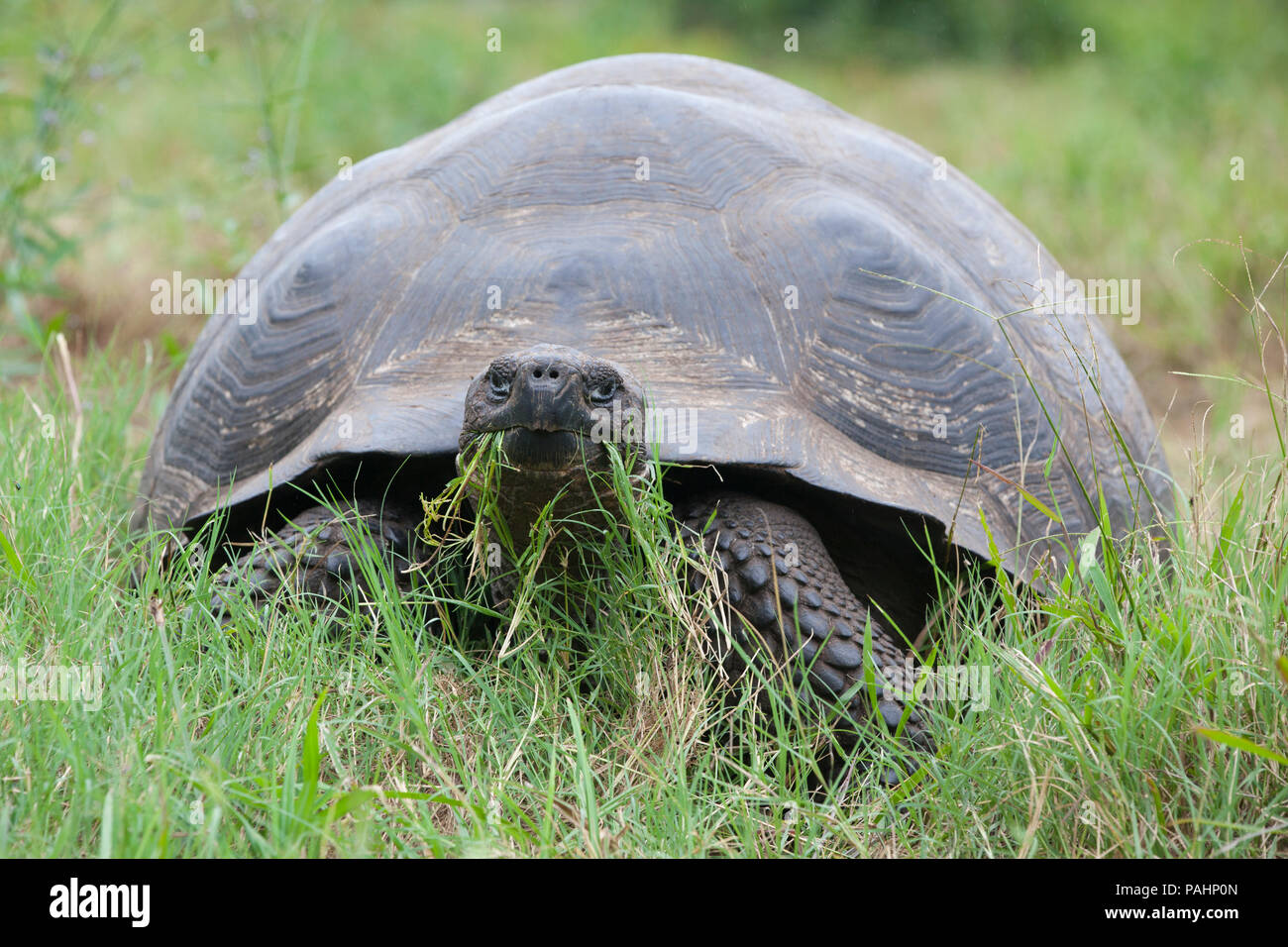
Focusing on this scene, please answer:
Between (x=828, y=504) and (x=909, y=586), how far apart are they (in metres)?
0.38

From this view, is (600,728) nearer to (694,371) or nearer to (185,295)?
(694,371)

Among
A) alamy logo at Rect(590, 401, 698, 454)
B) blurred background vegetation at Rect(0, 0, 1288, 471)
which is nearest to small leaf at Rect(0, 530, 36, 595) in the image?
alamy logo at Rect(590, 401, 698, 454)

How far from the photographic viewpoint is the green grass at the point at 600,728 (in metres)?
1.87

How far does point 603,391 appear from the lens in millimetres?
2348

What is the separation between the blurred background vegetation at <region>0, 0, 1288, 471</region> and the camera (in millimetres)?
4812

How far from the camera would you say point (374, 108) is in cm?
832

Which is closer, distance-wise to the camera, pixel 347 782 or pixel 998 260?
pixel 347 782

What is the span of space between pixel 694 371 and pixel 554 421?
51cm

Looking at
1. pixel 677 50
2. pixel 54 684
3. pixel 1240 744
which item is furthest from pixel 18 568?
pixel 677 50

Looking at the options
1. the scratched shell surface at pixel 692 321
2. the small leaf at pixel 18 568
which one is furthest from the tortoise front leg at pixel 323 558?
the small leaf at pixel 18 568

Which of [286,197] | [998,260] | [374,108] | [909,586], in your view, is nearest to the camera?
[909,586]

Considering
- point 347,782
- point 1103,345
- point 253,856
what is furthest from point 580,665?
point 1103,345

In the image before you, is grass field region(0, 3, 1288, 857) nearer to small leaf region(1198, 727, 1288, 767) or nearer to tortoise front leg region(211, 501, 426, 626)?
small leaf region(1198, 727, 1288, 767)

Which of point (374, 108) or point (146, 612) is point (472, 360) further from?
point (374, 108)
